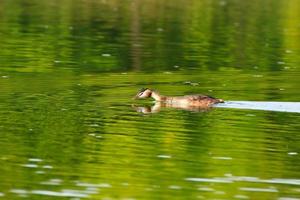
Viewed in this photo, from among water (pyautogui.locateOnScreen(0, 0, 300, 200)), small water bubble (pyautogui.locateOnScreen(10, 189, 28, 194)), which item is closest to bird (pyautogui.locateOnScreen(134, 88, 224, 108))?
water (pyautogui.locateOnScreen(0, 0, 300, 200))

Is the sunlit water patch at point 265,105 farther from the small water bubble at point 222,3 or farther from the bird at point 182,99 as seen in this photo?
the small water bubble at point 222,3

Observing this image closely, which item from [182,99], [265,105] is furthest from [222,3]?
[182,99]

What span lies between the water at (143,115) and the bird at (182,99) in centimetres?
23

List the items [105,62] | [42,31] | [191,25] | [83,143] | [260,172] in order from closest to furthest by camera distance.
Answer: [260,172]
[83,143]
[105,62]
[42,31]
[191,25]

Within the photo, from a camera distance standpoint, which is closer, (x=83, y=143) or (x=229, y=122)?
(x=83, y=143)

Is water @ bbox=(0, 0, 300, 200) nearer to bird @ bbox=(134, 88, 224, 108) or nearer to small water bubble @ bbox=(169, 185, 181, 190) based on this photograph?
small water bubble @ bbox=(169, 185, 181, 190)

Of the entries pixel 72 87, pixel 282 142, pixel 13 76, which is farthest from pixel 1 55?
pixel 282 142

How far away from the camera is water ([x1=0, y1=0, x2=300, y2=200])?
1697 centimetres

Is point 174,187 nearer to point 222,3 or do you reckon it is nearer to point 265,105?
point 265,105

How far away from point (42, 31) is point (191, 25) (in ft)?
25.6

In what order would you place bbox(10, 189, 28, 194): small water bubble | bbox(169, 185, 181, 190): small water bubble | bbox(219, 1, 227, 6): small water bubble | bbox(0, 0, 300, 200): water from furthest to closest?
bbox(219, 1, 227, 6): small water bubble → bbox(0, 0, 300, 200): water → bbox(169, 185, 181, 190): small water bubble → bbox(10, 189, 28, 194): small water bubble

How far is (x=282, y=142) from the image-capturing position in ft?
67.1

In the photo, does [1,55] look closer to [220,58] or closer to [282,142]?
[220,58]

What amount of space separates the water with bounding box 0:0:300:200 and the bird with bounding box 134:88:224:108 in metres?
0.23
